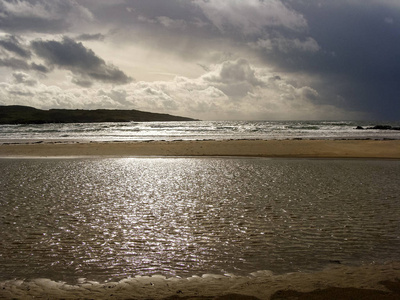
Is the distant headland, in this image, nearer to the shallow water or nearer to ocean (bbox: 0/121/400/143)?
ocean (bbox: 0/121/400/143)

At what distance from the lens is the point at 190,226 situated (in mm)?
8047

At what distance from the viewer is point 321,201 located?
10.6 meters

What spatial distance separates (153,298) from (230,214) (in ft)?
15.0

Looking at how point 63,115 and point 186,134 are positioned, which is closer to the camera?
point 186,134

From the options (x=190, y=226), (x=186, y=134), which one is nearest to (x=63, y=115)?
(x=186, y=134)

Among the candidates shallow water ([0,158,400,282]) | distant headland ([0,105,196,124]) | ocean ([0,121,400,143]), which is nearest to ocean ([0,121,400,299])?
shallow water ([0,158,400,282])

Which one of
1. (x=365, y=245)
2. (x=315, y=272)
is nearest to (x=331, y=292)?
(x=315, y=272)

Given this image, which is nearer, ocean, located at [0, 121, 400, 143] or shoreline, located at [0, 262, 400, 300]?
shoreline, located at [0, 262, 400, 300]

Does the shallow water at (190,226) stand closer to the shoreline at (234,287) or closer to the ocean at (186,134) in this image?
the shoreline at (234,287)

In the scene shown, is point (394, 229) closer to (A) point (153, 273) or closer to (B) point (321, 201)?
(B) point (321, 201)

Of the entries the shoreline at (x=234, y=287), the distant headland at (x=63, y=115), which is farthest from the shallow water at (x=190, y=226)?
the distant headland at (x=63, y=115)

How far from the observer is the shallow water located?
6027mm

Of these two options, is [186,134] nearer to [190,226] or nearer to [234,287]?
[190,226]

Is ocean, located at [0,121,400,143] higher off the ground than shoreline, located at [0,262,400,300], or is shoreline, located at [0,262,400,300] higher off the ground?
ocean, located at [0,121,400,143]
